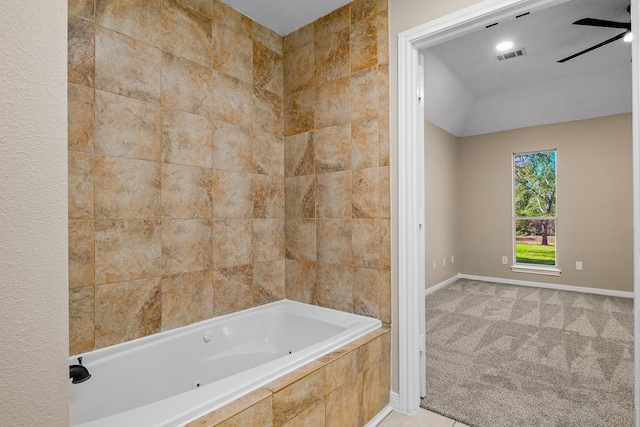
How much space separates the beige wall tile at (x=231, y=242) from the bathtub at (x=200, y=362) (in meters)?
0.36

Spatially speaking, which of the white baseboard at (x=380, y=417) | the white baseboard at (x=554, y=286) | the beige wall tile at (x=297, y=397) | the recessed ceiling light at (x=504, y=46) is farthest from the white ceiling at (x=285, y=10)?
the white baseboard at (x=554, y=286)

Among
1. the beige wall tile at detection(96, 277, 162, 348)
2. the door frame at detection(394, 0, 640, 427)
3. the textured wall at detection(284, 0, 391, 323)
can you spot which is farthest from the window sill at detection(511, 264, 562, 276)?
the beige wall tile at detection(96, 277, 162, 348)

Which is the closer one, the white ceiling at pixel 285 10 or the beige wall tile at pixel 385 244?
the beige wall tile at pixel 385 244

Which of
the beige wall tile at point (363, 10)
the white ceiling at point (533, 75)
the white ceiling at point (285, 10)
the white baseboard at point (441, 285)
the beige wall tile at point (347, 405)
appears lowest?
the white baseboard at point (441, 285)

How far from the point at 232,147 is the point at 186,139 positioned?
330 mm

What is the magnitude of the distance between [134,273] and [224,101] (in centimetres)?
121

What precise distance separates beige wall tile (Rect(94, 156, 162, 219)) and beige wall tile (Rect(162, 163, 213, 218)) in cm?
5

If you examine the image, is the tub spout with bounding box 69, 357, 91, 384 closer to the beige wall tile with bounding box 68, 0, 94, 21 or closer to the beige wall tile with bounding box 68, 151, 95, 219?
the beige wall tile with bounding box 68, 151, 95, 219

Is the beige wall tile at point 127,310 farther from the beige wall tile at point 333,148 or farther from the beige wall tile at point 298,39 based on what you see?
the beige wall tile at point 298,39

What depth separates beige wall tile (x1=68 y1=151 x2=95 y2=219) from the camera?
155 centimetres

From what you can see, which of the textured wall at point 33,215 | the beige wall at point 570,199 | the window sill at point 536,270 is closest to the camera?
the textured wall at point 33,215

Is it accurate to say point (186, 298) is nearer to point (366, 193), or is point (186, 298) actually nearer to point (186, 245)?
point (186, 245)

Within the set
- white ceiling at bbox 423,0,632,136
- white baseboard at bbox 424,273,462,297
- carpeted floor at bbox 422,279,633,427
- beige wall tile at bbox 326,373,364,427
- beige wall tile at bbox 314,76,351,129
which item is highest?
white ceiling at bbox 423,0,632,136

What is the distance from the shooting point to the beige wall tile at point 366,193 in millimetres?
2072
